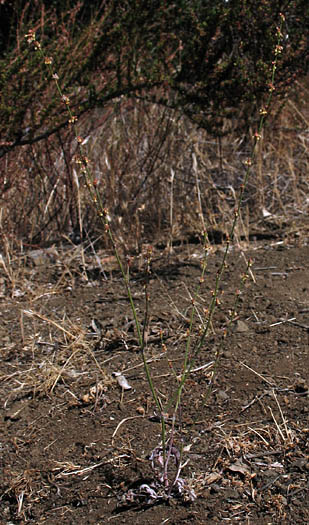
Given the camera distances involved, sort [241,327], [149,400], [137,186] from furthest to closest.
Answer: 1. [137,186]
2. [241,327]
3. [149,400]

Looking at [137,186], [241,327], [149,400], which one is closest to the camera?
[149,400]

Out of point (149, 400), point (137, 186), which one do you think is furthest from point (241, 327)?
point (137, 186)

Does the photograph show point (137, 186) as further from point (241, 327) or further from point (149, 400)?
point (149, 400)

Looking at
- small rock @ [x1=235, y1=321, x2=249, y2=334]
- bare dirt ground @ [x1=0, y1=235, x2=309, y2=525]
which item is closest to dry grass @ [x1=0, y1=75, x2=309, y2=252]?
bare dirt ground @ [x1=0, y1=235, x2=309, y2=525]

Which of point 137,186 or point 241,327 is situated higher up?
point 137,186

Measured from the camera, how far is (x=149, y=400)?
7.94 feet

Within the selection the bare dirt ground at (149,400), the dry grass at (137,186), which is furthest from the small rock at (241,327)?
the dry grass at (137,186)

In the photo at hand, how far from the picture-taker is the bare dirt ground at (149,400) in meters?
1.99

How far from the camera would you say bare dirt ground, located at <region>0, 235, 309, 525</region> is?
1.99 meters

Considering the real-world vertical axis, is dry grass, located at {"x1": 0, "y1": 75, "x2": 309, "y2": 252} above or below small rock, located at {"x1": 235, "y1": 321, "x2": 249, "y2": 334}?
above

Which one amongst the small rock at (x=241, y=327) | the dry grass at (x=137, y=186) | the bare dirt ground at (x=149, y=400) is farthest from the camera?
the dry grass at (x=137, y=186)

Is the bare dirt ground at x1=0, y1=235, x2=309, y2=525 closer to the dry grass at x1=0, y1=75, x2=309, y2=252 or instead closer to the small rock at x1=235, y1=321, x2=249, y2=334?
the small rock at x1=235, y1=321, x2=249, y2=334

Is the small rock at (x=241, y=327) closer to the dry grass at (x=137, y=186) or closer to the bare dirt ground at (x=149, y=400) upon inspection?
the bare dirt ground at (x=149, y=400)

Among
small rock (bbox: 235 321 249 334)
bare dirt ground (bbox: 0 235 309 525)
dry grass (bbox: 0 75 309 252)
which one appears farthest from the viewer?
dry grass (bbox: 0 75 309 252)
